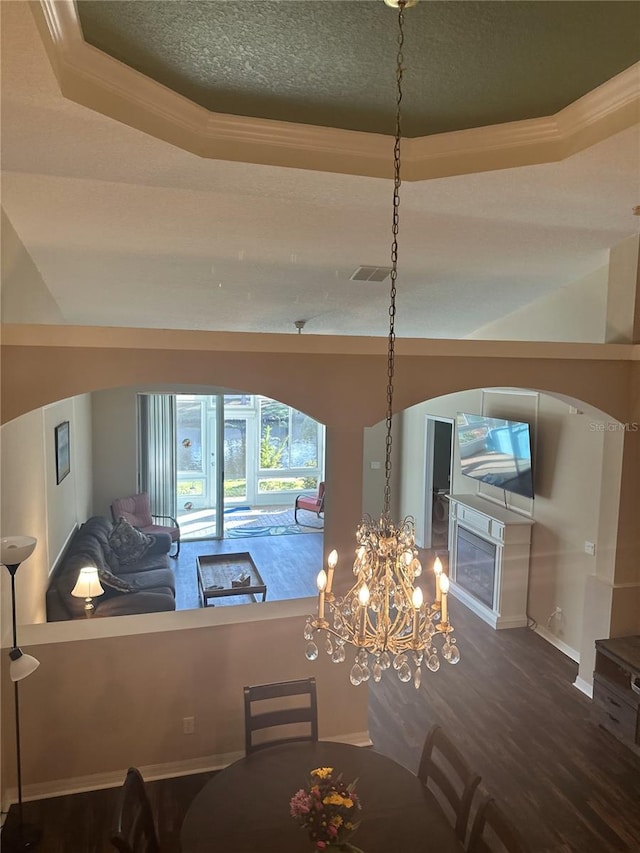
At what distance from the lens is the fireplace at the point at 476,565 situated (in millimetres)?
5840

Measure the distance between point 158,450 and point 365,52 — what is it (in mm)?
7339

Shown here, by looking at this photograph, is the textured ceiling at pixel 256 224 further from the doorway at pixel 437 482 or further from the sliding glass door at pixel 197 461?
the sliding glass door at pixel 197 461

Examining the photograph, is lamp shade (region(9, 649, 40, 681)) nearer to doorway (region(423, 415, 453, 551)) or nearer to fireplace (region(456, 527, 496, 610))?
fireplace (region(456, 527, 496, 610))

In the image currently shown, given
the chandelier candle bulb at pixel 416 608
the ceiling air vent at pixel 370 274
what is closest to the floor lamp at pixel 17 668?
the chandelier candle bulb at pixel 416 608

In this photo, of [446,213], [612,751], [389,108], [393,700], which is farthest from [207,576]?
[389,108]

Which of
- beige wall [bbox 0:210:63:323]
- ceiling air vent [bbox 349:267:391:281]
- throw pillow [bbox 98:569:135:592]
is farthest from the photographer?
throw pillow [bbox 98:569:135:592]

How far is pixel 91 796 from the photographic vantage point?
3348 millimetres

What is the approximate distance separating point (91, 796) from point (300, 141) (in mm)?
3825

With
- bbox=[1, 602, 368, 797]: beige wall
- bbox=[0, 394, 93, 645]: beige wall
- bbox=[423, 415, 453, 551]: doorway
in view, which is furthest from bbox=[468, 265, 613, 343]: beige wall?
bbox=[0, 394, 93, 645]: beige wall

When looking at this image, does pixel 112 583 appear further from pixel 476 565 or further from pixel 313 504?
pixel 313 504

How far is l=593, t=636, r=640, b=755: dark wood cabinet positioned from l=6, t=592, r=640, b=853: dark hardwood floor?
11 cm

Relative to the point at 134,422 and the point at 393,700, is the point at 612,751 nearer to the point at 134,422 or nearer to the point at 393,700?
the point at 393,700

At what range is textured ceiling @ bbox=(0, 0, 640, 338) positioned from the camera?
7.73 ft

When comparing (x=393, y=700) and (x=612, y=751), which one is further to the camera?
(x=393, y=700)
